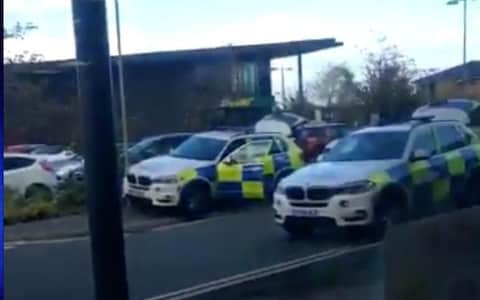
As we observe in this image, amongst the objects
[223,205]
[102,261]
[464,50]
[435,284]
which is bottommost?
[223,205]

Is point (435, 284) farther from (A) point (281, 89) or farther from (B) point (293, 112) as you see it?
(B) point (293, 112)

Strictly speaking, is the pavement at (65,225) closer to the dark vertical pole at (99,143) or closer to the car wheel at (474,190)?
the car wheel at (474,190)

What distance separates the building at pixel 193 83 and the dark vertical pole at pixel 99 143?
490cm

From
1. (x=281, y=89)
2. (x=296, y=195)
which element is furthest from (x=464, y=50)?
(x=281, y=89)

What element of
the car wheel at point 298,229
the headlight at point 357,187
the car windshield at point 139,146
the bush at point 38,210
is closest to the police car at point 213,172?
the bush at point 38,210

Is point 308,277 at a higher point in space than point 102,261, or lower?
lower

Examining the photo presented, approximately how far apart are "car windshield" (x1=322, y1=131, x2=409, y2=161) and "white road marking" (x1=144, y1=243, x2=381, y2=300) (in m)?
1.51

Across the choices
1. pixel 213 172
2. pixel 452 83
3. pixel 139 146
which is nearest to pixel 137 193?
pixel 213 172

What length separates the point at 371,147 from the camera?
9016 mm

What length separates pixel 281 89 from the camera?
10672 millimetres

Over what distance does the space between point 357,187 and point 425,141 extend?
1.01m

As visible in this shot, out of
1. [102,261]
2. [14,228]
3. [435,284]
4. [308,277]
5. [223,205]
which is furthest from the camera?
[223,205]

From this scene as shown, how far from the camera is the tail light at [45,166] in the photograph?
1341 cm

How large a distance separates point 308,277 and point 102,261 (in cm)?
361
